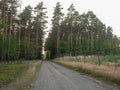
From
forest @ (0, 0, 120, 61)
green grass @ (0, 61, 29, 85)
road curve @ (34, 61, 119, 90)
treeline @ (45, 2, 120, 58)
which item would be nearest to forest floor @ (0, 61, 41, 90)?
green grass @ (0, 61, 29, 85)

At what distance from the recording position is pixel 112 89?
12.3m

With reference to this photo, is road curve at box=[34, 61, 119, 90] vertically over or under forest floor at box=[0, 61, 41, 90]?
under

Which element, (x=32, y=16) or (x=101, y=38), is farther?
(x=101, y=38)

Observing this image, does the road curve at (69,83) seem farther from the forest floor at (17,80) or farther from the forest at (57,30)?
the forest at (57,30)

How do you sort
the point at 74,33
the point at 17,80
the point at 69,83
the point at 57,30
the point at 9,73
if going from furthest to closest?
the point at 74,33, the point at 57,30, the point at 9,73, the point at 17,80, the point at 69,83

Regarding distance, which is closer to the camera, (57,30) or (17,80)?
(17,80)

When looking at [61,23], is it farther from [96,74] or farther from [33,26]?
[96,74]

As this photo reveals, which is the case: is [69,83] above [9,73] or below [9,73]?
below

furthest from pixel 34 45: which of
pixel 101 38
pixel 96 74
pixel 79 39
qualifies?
pixel 96 74

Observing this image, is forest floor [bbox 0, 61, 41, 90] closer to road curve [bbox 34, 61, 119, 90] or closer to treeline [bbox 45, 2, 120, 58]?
road curve [bbox 34, 61, 119, 90]

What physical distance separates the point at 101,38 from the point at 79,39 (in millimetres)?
11798

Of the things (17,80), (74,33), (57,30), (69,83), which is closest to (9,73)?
(17,80)

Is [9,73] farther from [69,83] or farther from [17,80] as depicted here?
[69,83]

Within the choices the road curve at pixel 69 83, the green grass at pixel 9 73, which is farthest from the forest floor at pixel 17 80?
the road curve at pixel 69 83
